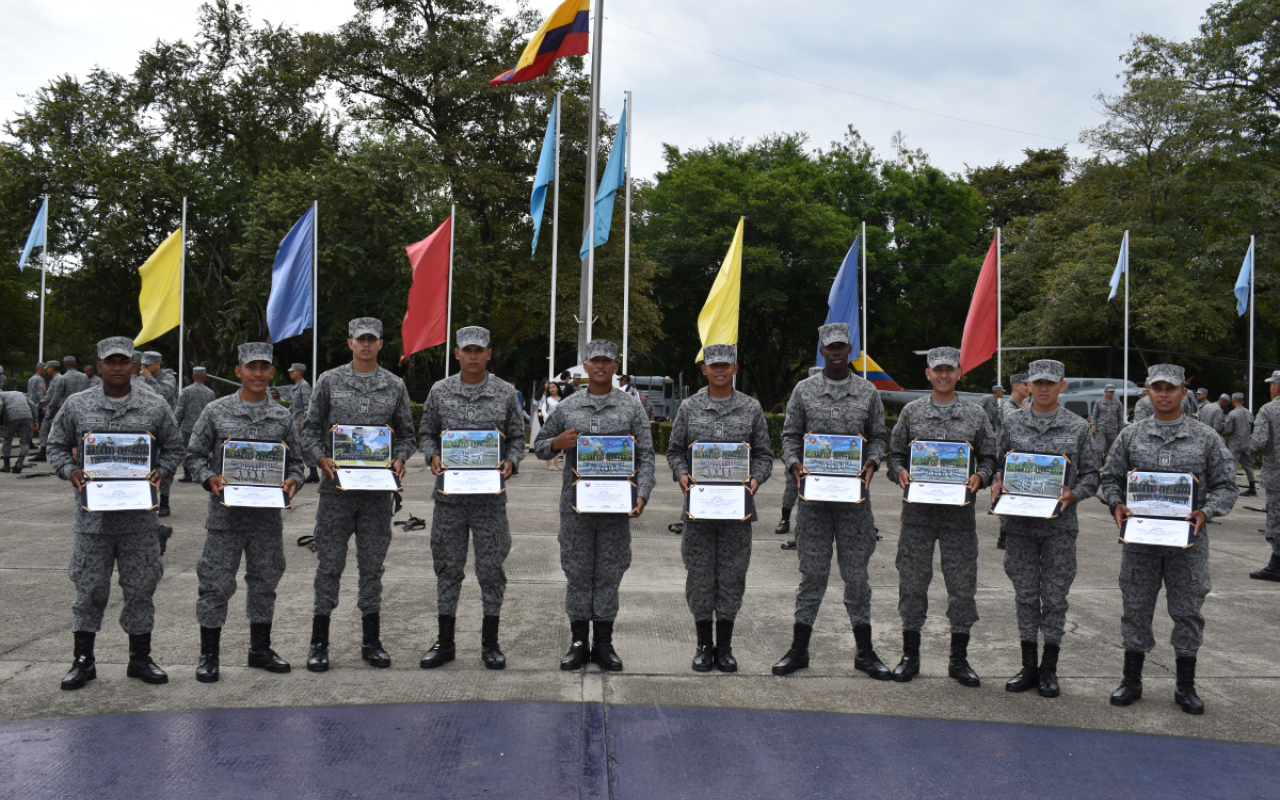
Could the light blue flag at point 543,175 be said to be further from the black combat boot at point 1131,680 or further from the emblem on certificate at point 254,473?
the black combat boot at point 1131,680

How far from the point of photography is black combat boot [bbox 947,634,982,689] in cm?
522

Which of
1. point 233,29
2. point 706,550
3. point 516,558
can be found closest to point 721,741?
point 706,550

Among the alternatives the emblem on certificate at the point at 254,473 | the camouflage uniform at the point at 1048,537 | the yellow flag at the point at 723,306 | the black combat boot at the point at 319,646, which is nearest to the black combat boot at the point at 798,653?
the camouflage uniform at the point at 1048,537

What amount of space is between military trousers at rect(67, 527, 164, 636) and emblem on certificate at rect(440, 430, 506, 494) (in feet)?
5.26

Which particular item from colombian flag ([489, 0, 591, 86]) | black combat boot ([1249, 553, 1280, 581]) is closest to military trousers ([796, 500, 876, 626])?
black combat boot ([1249, 553, 1280, 581])

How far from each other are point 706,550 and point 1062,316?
26.1 metres

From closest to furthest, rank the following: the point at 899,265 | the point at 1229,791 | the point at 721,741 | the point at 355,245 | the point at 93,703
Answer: the point at 1229,791 < the point at 721,741 < the point at 93,703 < the point at 355,245 < the point at 899,265

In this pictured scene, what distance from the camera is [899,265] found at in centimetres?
3872

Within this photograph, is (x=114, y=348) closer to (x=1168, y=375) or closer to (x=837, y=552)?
(x=837, y=552)

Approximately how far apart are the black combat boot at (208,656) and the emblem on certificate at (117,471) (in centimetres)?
74

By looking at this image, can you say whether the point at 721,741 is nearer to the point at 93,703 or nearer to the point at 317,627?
the point at 317,627

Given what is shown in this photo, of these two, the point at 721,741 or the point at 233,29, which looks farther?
the point at 233,29

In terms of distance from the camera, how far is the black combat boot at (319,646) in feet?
17.2

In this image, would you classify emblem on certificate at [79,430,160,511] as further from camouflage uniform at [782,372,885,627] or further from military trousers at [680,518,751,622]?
camouflage uniform at [782,372,885,627]
